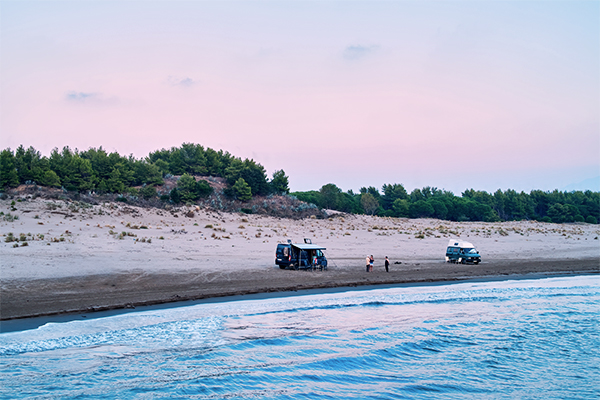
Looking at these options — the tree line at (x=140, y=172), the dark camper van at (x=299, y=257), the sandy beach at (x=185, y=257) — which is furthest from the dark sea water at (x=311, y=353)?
the tree line at (x=140, y=172)

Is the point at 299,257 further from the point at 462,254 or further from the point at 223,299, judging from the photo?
the point at 462,254

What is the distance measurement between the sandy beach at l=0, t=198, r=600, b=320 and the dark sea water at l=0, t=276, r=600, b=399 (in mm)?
2769

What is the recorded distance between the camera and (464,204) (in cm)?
8994

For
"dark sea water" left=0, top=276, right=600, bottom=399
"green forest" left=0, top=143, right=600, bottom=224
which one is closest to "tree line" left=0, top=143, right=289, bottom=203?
"green forest" left=0, top=143, right=600, bottom=224

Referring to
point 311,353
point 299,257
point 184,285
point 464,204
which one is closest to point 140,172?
point 299,257

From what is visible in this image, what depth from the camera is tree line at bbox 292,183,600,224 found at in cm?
→ 8084

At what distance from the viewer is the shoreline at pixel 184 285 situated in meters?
15.7

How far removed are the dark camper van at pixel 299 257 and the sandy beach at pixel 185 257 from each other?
64 cm

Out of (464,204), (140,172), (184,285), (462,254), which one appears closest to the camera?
(184,285)

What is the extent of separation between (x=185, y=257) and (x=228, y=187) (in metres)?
37.5

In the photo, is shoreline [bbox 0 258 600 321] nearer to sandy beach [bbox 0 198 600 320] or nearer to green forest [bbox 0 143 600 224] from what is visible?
sandy beach [bbox 0 198 600 320]

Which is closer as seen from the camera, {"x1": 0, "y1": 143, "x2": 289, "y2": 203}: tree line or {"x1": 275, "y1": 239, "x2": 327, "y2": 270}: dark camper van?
{"x1": 275, "y1": 239, "x2": 327, "y2": 270}: dark camper van

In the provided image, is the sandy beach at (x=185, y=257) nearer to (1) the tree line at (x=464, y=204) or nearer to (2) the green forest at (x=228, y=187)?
(2) the green forest at (x=228, y=187)

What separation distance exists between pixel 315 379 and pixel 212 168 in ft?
198
